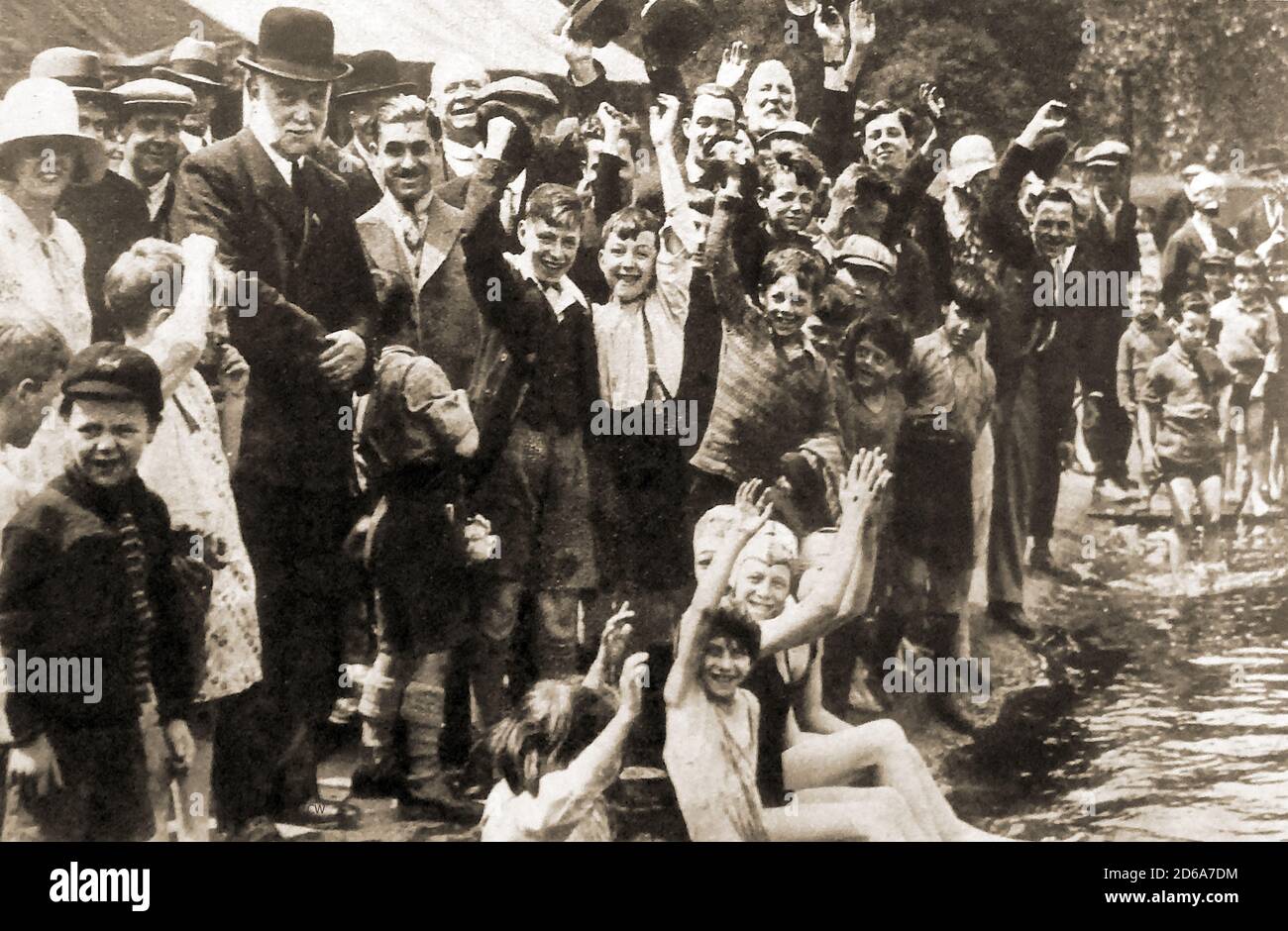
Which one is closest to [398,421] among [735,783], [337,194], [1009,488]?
[337,194]

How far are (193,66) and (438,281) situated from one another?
5.19ft

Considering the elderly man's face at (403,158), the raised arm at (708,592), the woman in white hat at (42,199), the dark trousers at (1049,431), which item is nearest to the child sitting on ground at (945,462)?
the dark trousers at (1049,431)

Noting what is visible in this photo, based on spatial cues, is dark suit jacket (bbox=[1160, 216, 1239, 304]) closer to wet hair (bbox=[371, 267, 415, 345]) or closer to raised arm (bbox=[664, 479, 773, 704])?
raised arm (bbox=[664, 479, 773, 704])

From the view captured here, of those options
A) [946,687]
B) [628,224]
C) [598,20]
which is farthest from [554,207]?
[946,687]

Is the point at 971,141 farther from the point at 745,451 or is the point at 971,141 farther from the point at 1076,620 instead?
the point at 1076,620

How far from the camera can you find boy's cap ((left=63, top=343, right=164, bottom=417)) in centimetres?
709

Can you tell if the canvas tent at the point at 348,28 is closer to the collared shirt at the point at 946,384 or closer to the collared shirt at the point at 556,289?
the collared shirt at the point at 556,289

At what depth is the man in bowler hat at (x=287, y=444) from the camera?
23.7ft

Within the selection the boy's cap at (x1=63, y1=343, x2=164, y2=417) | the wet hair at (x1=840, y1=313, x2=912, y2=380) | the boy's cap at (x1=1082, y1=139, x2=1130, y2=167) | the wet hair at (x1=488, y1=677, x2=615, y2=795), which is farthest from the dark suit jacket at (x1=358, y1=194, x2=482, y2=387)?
the boy's cap at (x1=1082, y1=139, x2=1130, y2=167)

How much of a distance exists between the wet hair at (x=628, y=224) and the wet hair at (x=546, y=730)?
2.21 meters

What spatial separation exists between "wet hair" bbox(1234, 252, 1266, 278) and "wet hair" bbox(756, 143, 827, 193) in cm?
235

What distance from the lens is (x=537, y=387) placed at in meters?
7.44
